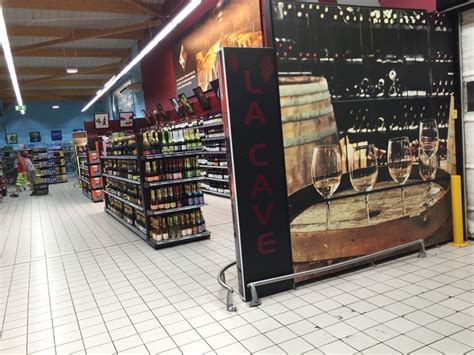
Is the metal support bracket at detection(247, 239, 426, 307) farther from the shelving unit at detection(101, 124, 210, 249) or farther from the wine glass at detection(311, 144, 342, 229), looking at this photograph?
the shelving unit at detection(101, 124, 210, 249)

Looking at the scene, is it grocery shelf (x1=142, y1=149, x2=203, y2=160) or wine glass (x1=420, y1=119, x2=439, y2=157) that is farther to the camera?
grocery shelf (x1=142, y1=149, x2=203, y2=160)

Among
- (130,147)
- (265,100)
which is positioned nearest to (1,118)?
(130,147)

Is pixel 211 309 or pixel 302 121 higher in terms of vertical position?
pixel 302 121

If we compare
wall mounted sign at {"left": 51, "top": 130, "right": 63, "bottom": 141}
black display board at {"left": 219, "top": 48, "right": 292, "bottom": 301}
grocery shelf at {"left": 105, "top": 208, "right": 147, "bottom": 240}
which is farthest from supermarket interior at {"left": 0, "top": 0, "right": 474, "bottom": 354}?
wall mounted sign at {"left": 51, "top": 130, "right": 63, "bottom": 141}

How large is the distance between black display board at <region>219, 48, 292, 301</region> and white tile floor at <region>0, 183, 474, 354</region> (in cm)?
45

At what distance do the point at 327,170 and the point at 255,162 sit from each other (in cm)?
89

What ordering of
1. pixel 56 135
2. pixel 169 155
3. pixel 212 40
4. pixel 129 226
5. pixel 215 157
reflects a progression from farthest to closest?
pixel 56 135 → pixel 215 157 → pixel 212 40 → pixel 129 226 → pixel 169 155

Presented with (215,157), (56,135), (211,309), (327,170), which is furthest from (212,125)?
(56,135)

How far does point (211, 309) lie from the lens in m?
3.76

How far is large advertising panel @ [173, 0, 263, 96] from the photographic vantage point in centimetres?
833

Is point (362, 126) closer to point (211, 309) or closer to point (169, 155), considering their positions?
point (211, 309)

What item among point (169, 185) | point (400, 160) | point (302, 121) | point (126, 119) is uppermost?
point (126, 119)

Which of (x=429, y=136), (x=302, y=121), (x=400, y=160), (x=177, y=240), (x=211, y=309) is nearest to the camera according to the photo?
(x=211, y=309)

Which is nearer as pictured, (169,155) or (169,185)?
(169,155)
